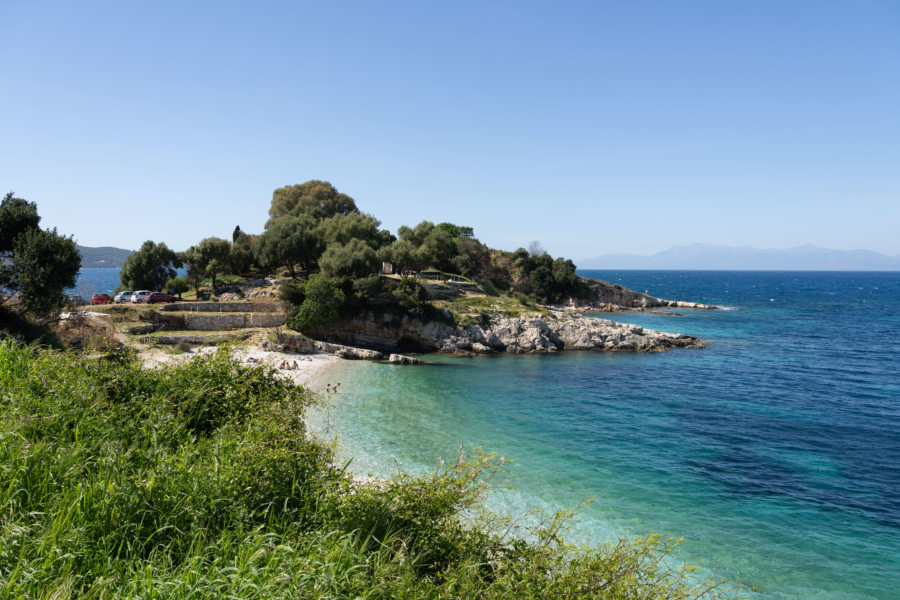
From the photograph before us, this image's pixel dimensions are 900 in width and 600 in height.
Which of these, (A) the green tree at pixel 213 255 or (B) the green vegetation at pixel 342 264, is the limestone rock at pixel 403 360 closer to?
(B) the green vegetation at pixel 342 264

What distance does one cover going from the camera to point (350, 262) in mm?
58344

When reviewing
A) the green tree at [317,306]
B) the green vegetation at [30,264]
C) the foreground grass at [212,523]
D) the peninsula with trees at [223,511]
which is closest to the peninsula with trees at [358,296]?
Answer: the green tree at [317,306]

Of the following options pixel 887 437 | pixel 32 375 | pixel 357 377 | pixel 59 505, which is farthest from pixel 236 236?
pixel 887 437

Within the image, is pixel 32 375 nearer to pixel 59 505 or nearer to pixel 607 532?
pixel 59 505

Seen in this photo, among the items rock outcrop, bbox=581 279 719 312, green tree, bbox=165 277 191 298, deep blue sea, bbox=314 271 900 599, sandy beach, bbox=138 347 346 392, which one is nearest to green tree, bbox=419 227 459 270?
deep blue sea, bbox=314 271 900 599

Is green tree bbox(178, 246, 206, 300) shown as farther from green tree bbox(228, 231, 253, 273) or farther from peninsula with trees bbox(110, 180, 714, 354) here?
green tree bbox(228, 231, 253, 273)

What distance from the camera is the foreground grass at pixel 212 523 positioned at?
23.4ft

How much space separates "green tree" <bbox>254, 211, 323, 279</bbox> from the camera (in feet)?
219

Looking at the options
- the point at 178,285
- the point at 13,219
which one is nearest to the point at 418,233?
the point at 178,285

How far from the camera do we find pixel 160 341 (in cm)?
4216

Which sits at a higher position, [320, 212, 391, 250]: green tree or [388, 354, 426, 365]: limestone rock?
[320, 212, 391, 250]: green tree

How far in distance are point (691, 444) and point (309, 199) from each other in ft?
268

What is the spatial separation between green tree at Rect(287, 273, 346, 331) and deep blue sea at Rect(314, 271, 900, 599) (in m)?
9.23

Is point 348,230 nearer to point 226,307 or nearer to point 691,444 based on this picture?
point 226,307
